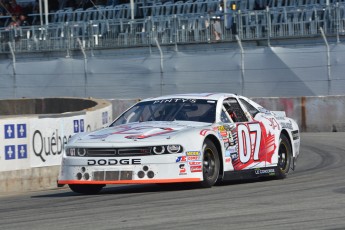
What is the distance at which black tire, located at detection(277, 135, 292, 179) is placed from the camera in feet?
44.5

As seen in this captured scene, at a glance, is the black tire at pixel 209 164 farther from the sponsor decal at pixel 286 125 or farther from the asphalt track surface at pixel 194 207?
the sponsor decal at pixel 286 125

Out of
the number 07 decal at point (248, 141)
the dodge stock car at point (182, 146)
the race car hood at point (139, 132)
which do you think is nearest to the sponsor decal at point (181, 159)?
the dodge stock car at point (182, 146)

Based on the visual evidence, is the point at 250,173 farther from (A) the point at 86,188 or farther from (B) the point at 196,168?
(A) the point at 86,188

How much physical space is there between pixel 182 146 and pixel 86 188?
4.49ft

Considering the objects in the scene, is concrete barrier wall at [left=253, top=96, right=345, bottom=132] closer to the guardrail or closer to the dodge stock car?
the guardrail

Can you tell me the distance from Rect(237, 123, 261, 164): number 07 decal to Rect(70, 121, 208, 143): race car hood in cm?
64

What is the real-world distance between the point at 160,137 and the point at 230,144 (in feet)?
3.84

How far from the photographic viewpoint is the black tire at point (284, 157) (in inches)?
535

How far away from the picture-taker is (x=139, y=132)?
11742 mm

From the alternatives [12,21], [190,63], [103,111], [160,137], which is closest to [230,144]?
[160,137]

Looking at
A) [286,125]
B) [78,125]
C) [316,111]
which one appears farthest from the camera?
[316,111]

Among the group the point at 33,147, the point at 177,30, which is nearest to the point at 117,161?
the point at 33,147

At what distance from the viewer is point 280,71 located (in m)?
28.0

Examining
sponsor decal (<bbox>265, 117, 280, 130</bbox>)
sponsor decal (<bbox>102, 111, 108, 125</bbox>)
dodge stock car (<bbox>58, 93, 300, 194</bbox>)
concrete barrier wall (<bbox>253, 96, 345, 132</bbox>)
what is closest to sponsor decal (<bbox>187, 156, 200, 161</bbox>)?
dodge stock car (<bbox>58, 93, 300, 194</bbox>)
